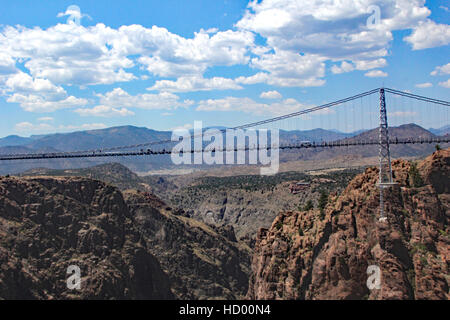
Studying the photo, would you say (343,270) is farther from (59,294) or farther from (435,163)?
(59,294)

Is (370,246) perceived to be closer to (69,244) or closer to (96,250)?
(96,250)

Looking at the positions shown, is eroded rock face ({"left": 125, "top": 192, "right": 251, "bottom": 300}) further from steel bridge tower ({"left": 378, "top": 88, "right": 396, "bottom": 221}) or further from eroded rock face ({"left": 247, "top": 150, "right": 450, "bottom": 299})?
steel bridge tower ({"left": 378, "top": 88, "right": 396, "bottom": 221})

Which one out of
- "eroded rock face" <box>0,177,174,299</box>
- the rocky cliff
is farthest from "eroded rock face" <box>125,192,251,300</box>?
"eroded rock face" <box>0,177,174,299</box>

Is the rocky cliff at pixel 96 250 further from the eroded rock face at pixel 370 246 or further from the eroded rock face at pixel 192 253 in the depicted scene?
the eroded rock face at pixel 370 246

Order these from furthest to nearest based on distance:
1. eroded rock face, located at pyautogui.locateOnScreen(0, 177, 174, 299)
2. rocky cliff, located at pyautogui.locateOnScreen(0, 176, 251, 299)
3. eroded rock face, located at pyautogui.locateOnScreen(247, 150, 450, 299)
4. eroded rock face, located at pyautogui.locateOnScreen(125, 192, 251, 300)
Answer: eroded rock face, located at pyautogui.locateOnScreen(125, 192, 251, 300) < rocky cliff, located at pyautogui.locateOnScreen(0, 176, 251, 299) < eroded rock face, located at pyautogui.locateOnScreen(0, 177, 174, 299) < eroded rock face, located at pyautogui.locateOnScreen(247, 150, 450, 299)
